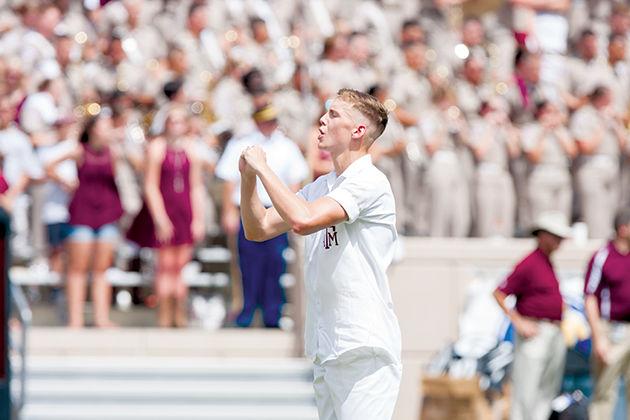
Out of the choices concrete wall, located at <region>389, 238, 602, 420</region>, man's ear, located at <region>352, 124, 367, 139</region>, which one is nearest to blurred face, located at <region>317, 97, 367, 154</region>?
man's ear, located at <region>352, 124, 367, 139</region>

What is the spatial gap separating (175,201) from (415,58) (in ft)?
11.4

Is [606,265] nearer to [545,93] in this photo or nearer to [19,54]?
[545,93]

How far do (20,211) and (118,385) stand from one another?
1693mm

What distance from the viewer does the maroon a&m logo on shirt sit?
7165 millimetres

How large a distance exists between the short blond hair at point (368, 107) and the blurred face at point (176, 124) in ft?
22.8

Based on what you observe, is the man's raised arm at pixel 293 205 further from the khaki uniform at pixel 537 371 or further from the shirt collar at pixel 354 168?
the khaki uniform at pixel 537 371

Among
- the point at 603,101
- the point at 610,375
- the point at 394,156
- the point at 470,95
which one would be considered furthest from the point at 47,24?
the point at 610,375

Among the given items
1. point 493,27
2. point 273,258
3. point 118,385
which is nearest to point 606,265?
point 273,258

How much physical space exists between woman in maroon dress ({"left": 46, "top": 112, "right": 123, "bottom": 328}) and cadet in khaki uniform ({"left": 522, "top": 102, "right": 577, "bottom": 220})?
3.92m

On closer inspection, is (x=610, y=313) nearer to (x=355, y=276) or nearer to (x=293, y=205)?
(x=355, y=276)

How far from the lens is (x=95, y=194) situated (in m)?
13.9

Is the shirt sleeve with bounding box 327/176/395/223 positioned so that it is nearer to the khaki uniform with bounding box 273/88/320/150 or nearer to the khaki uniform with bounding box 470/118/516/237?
the khaki uniform with bounding box 470/118/516/237

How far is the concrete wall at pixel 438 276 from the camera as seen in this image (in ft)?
49.3

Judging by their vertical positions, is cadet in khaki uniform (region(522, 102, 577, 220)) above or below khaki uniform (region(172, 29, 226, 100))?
below
